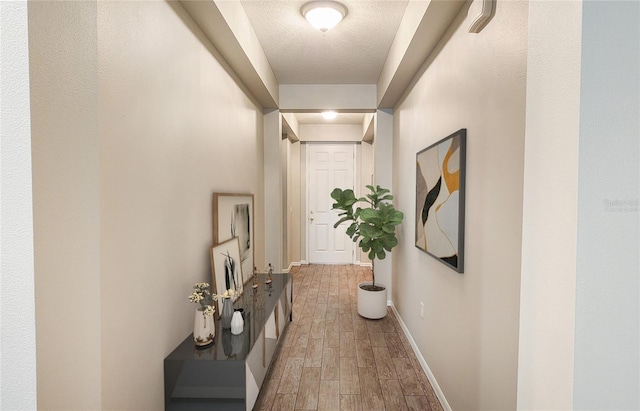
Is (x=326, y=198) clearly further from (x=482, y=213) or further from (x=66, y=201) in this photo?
(x=66, y=201)

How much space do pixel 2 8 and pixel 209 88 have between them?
138 cm

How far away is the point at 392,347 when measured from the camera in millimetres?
2900

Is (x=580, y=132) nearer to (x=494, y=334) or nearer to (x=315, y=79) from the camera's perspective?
(x=494, y=334)

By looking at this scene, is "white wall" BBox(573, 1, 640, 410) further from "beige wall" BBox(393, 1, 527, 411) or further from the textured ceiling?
the textured ceiling

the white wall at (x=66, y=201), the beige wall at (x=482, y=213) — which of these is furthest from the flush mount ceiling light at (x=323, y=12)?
the white wall at (x=66, y=201)

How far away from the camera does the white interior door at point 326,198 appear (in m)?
6.23

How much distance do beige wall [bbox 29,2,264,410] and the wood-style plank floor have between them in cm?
91

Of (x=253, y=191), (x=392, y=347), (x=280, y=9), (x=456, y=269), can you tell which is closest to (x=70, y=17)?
(x=280, y=9)

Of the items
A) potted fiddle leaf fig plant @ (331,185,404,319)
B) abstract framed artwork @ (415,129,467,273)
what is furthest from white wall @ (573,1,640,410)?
potted fiddle leaf fig plant @ (331,185,404,319)

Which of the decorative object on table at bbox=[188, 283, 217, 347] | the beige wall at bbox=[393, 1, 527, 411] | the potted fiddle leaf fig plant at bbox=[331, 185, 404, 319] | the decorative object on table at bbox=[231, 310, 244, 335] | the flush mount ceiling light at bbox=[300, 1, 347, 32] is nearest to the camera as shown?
the beige wall at bbox=[393, 1, 527, 411]

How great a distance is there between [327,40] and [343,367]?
2668mm

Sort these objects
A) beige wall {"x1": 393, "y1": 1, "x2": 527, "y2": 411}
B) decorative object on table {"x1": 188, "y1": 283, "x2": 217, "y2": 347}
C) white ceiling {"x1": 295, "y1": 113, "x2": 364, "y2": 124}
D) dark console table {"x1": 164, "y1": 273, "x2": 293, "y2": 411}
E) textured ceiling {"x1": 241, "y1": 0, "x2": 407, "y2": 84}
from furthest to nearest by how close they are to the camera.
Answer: white ceiling {"x1": 295, "y1": 113, "x2": 364, "y2": 124}, textured ceiling {"x1": 241, "y1": 0, "x2": 407, "y2": 84}, decorative object on table {"x1": 188, "y1": 283, "x2": 217, "y2": 347}, dark console table {"x1": 164, "y1": 273, "x2": 293, "y2": 411}, beige wall {"x1": 393, "y1": 1, "x2": 527, "y2": 411}

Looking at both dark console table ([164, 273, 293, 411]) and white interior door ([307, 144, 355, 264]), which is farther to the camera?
white interior door ([307, 144, 355, 264])

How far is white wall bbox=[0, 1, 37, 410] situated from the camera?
0.87 metres
